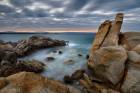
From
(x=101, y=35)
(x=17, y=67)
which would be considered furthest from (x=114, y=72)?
(x=17, y=67)

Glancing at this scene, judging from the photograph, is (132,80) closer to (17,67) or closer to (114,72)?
(114,72)

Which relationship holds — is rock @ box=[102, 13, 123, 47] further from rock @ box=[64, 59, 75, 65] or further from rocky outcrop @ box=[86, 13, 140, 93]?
rock @ box=[64, 59, 75, 65]

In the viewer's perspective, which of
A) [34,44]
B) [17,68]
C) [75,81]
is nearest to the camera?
[75,81]

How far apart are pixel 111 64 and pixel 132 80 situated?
10.9 feet

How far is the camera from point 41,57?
48.3 metres

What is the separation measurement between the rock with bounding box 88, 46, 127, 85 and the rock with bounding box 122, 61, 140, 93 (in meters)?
0.94

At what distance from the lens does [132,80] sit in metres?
23.3

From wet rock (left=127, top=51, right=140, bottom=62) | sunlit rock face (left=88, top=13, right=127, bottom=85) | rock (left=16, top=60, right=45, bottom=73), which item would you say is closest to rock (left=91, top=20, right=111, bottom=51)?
sunlit rock face (left=88, top=13, right=127, bottom=85)

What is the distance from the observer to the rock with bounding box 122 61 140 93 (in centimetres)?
2292

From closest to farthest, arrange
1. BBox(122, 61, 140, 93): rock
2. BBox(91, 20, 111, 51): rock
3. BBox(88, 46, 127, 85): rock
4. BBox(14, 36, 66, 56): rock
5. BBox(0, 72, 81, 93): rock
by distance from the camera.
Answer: BBox(0, 72, 81, 93): rock < BBox(122, 61, 140, 93): rock < BBox(88, 46, 127, 85): rock < BBox(91, 20, 111, 51): rock < BBox(14, 36, 66, 56): rock

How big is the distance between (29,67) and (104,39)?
576 inches

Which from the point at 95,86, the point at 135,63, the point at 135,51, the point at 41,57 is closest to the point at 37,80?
the point at 95,86

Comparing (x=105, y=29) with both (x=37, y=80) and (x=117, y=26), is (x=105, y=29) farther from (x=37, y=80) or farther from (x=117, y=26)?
(x=37, y=80)

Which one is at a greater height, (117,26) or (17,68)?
(117,26)
